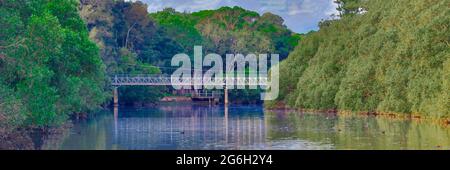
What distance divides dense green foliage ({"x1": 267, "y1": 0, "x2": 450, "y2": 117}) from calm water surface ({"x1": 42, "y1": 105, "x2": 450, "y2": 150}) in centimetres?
214

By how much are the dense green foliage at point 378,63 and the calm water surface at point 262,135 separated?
214 centimetres

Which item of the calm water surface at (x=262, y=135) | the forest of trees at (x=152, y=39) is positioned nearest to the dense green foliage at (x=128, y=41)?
the forest of trees at (x=152, y=39)

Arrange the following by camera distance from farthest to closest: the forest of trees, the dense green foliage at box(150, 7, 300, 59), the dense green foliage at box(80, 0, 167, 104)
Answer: the dense green foliage at box(150, 7, 300, 59)
the forest of trees
the dense green foliage at box(80, 0, 167, 104)

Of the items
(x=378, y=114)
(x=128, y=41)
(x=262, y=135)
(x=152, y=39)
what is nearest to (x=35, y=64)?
(x=262, y=135)

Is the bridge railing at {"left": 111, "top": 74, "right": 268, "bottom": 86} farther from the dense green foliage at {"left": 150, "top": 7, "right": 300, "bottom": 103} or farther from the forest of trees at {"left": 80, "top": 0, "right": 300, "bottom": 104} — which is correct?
the dense green foliage at {"left": 150, "top": 7, "right": 300, "bottom": 103}

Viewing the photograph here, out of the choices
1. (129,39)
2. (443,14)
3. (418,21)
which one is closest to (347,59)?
(418,21)

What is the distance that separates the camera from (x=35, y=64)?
37.4m

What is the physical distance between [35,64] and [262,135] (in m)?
12.1

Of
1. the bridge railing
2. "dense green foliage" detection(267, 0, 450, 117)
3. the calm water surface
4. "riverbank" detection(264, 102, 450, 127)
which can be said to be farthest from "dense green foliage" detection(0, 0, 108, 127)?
the bridge railing

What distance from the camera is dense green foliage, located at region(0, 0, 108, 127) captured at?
113 ft

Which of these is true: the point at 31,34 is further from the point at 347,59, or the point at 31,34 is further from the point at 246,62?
the point at 246,62

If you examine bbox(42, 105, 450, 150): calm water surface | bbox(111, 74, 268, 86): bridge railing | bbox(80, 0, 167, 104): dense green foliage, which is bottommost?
bbox(42, 105, 450, 150): calm water surface

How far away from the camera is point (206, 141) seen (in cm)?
3988

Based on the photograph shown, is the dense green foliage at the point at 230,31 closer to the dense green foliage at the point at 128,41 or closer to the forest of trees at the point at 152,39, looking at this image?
the forest of trees at the point at 152,39
